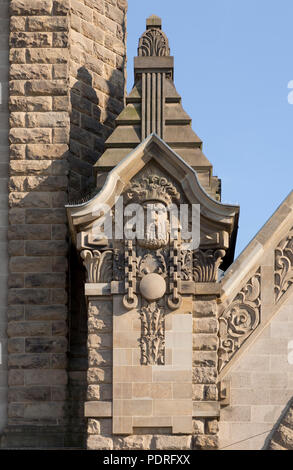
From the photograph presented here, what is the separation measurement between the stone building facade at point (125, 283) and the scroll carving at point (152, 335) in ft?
0.07

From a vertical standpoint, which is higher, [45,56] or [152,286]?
[45,56]

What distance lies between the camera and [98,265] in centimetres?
1941

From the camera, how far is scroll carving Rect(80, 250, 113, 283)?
19.4 meters

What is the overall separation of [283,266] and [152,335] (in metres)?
2.43

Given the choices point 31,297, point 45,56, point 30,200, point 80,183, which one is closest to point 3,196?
point 30,200

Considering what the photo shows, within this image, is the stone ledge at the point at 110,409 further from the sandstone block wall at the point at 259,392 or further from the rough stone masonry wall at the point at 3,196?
the rough stone masonry wall at the point at 3,196

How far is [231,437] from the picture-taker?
1920cm

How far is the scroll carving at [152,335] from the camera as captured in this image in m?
18.9

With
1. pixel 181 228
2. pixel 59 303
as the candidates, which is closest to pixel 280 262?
pixel 181 228

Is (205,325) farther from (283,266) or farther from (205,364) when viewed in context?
(283,266)

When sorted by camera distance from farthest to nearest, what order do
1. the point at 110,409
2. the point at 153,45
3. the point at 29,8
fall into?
the point at 29,8
the point at 153,45
the point at 110,409

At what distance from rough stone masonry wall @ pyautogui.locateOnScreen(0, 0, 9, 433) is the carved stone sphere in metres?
3.12

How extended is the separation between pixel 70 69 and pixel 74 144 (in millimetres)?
1301
